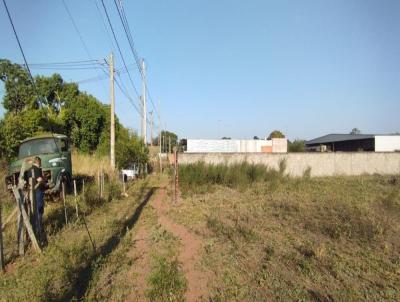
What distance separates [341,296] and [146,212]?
708cm

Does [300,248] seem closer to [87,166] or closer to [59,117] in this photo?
[87,166]

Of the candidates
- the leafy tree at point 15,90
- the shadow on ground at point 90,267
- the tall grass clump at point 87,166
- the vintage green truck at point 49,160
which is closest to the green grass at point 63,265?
the shadow on ground at point 90,267

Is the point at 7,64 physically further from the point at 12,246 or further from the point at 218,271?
the point at 218,271

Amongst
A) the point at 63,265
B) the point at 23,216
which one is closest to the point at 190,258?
the point at 63,265

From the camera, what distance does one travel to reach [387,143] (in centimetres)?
4591

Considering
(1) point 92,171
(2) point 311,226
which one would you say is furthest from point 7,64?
(2) point 311,226

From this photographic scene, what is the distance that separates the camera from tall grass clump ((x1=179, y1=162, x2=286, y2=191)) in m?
17.8

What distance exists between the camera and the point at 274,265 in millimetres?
5770

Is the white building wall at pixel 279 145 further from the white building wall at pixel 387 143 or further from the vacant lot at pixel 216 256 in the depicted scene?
the vacant lot at pixel 216 256

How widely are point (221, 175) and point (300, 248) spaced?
40.4 feet

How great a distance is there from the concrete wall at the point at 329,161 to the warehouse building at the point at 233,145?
1964 cm

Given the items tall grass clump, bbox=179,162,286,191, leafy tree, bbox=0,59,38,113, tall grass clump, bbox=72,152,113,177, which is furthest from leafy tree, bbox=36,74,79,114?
tall grass clump, bbox=179,162,286,191

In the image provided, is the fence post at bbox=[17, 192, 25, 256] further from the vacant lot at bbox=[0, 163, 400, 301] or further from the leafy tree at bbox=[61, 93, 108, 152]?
the leafy tree at bbox=[61, 93, 108, 152]

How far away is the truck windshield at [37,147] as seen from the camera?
12.6 m
